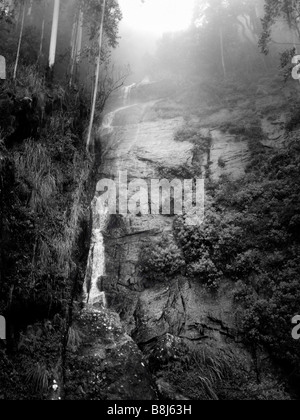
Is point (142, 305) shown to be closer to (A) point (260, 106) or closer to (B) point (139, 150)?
(B) point (139, 150)

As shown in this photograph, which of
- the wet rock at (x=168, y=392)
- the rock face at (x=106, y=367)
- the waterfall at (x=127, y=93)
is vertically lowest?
the wet rock at (x=168, y=392)

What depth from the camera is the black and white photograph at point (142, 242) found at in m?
6.26

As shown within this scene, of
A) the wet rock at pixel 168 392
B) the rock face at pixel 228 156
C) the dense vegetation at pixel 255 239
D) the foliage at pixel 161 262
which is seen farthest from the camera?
the rock face at pixel 228 156

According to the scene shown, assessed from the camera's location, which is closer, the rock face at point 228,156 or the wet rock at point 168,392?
the wet rock at point 168,392

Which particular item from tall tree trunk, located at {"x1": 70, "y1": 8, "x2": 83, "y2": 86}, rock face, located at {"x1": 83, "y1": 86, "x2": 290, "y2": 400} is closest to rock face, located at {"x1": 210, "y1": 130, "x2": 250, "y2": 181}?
rock face, located at {"x1": 83, "y1": 86, "x2": 290, "y2": 400}

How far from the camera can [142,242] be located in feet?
34.0

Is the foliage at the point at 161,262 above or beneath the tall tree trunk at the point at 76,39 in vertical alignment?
beneath

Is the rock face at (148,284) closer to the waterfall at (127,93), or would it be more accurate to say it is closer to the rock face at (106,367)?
the rock face at (106,367)

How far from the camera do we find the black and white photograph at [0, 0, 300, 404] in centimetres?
626

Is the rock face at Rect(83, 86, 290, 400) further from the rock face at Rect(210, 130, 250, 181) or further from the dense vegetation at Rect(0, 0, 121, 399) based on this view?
the dense vegetation at Rect(0, 0, 121, 399)

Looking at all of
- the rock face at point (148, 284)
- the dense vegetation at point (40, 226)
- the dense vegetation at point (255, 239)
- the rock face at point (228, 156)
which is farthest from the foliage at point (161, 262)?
the rock face at point (228, 156)

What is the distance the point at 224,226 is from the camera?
9.96 m
